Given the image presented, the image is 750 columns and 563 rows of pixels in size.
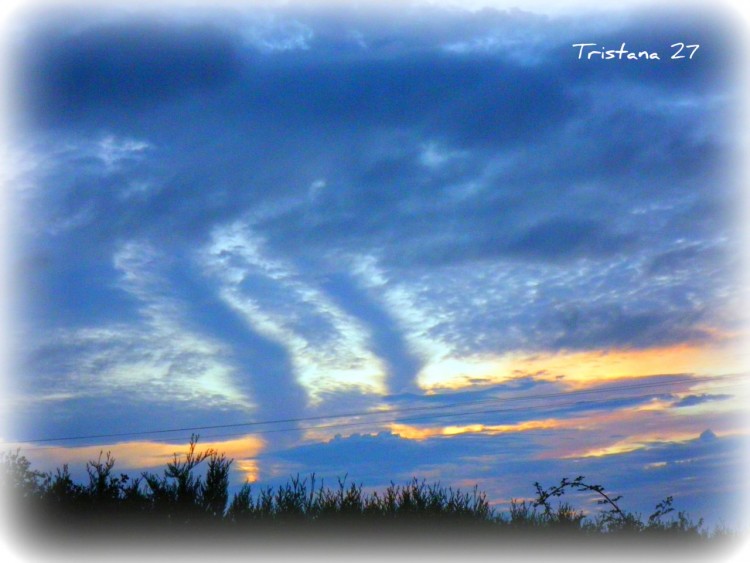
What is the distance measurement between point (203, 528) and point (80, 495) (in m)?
4.01

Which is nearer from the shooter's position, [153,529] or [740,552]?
[153,529]

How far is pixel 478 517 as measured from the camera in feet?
61.8

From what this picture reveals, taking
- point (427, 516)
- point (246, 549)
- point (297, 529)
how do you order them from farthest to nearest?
point (427, 516)
point (297, 529)
point (246, 549)

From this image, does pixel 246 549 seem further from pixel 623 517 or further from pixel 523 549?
pixel 623 517

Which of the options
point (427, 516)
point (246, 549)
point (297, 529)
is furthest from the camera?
point (427, 516)

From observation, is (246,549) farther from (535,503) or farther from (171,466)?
(535,503)

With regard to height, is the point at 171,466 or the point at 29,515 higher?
the point at 171,466

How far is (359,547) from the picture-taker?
55.6ft

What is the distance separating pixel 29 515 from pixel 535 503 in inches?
526

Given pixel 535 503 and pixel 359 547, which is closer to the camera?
pixel 359 547

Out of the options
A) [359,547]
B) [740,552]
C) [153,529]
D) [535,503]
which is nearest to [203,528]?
[153,529]

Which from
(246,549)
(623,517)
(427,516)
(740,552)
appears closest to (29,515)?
(246,549)

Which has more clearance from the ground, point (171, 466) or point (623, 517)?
point (171, 466)

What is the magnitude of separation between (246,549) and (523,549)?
6747 mm
